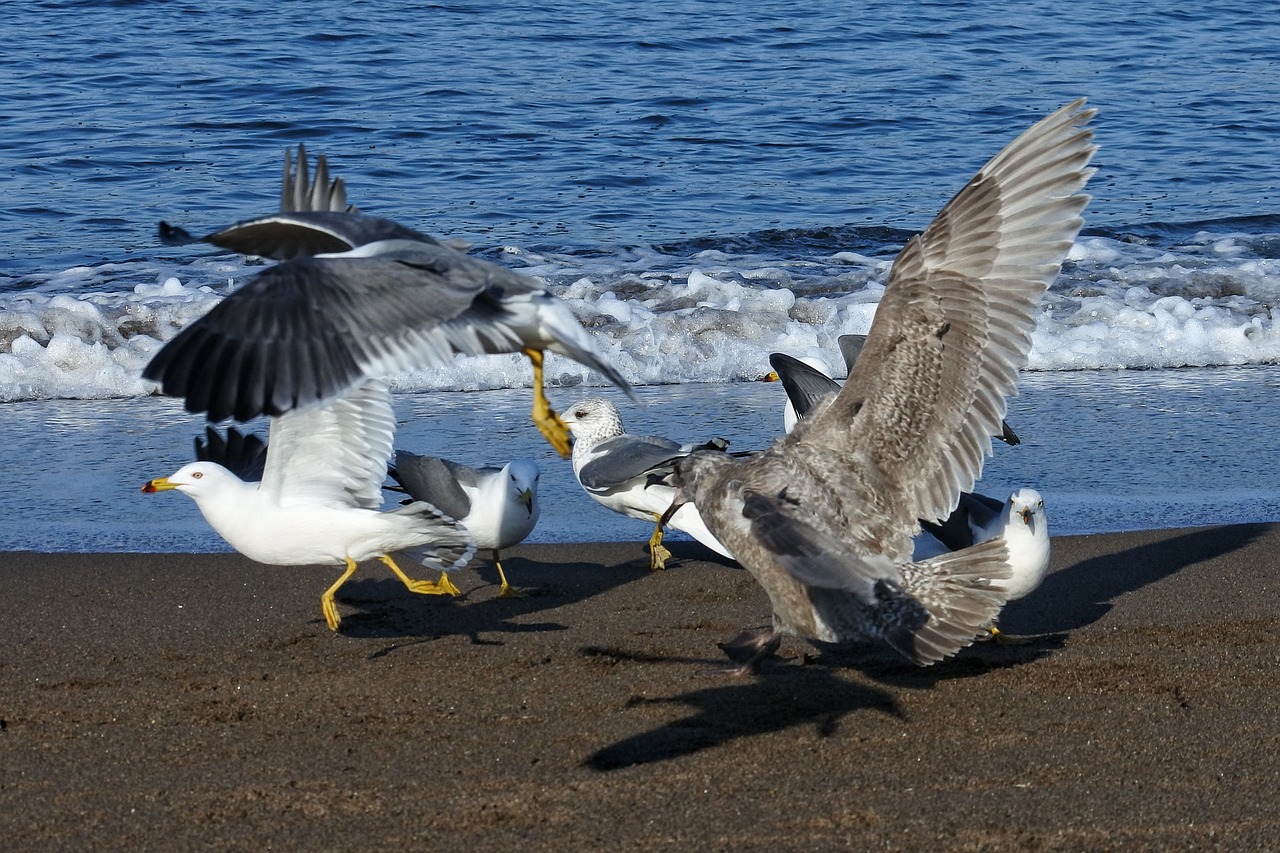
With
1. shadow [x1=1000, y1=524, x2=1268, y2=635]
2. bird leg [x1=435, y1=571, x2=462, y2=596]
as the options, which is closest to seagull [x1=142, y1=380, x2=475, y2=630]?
bird leg [x1=435, y1=571, x2=462, y2=596]

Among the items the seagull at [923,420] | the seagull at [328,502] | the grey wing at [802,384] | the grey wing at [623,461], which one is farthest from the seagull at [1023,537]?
the seagull at [328,502]

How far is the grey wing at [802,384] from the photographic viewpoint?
627 cm

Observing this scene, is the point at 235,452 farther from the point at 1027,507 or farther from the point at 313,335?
the point at 1027,507

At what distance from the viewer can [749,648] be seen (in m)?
4.79

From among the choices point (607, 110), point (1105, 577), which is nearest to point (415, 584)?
point (1105, 577)

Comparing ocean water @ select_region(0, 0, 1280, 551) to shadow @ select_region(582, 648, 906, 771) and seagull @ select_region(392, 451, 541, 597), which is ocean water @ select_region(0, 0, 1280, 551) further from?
shadow @ select_region(582, 648, 906, 771)

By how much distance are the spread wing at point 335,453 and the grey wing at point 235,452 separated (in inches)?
19.9

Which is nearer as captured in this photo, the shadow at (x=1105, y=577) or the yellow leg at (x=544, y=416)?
the yellow leg at (x=544, y=416)

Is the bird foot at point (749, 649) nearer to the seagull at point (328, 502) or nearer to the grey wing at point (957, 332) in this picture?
the grey wing at point (957, 332)

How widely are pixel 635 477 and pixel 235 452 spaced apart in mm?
1607


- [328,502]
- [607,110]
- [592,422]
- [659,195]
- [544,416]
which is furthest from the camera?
[607,110]

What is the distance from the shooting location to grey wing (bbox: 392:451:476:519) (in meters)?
6.02

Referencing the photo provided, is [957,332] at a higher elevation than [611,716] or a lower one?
higher

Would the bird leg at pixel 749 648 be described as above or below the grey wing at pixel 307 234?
below
